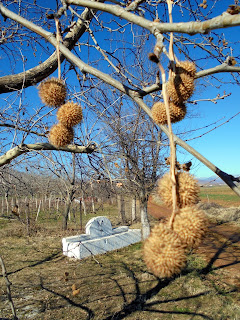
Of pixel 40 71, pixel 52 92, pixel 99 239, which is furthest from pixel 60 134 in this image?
pixel 99 239

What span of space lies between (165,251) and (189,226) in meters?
0.11

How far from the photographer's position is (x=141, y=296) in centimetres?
605

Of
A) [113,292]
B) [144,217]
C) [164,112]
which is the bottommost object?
[113,292]

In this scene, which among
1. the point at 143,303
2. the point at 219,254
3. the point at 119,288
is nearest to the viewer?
the point at 143,303

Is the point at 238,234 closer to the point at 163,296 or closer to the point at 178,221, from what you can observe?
the point at 163,296

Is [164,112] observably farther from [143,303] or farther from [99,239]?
[99,239]

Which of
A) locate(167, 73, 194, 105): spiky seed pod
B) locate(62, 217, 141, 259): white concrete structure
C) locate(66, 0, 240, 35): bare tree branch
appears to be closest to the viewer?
locate(66, 0, 240, 35): bare tree branch

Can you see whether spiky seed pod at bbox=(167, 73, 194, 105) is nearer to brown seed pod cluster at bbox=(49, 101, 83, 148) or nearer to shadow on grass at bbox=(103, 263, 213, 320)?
brown seed pod cluster at bbox=(49, 101, 83, 148)

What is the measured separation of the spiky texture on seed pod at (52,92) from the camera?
1.46 m

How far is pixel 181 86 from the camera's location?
1.07 metres

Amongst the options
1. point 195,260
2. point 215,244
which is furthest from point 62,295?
point 215,244

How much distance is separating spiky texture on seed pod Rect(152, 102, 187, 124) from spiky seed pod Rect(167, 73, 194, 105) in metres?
0.05

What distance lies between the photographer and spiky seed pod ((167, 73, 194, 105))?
107 centimetres

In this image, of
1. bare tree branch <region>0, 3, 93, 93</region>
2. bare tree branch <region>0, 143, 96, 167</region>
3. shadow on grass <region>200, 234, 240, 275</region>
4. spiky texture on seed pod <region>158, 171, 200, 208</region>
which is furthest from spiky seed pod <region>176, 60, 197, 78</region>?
shadow on grass <region>200, 234, 240, 275</region>
